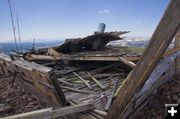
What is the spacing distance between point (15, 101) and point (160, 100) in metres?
4.03

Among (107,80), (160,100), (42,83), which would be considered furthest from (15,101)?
(160,100)

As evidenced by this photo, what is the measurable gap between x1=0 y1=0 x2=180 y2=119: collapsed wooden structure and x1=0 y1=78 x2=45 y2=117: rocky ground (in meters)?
0.25

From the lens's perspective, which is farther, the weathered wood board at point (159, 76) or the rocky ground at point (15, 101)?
the rocky ground at point (15, 101)

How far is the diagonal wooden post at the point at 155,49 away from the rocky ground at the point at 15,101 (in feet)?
10.4

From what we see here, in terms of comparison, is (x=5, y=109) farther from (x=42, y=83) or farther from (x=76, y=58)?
(x=76, y=58)

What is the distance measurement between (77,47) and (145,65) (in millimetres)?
6441

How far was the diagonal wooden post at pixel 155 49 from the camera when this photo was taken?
243cm

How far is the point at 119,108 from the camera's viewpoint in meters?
3.47

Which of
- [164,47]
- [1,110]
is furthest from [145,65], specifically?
[1,110]

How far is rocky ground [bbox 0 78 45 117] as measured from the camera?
218 inches

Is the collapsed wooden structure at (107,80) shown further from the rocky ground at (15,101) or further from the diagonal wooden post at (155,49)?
the rocky ground at (15,101)

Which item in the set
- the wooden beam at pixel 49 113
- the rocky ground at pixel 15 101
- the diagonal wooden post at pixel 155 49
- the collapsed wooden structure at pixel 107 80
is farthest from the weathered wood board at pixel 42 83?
the diagonal wooden post at pixel 155 49

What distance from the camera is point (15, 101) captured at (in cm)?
621

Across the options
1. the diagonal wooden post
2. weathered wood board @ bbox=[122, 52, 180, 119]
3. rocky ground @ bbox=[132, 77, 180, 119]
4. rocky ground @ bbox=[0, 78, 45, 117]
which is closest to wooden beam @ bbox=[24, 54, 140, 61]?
weathered wood board @ bbox=[122, 52, 180, 119]
